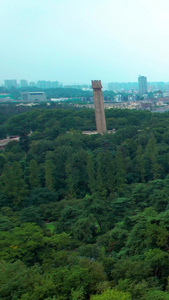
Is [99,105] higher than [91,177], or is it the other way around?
[99,105]

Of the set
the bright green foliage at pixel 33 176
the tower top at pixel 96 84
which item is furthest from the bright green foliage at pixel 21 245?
the tower top at pixel 96 84

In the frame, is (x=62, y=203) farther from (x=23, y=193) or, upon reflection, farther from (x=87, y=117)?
(x=87, y=117)

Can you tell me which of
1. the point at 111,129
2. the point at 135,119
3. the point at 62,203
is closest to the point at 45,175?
the point at 62,203

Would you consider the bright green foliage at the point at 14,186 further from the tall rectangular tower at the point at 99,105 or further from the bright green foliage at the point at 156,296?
the tall rectangular tower at the point at 99,105

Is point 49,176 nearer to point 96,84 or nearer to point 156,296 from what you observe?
point 156,296

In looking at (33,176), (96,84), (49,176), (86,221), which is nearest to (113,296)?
(86,221)

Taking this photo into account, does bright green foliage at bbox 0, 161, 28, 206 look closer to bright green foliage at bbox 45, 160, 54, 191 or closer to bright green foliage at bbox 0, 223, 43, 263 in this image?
bright green foliage at bbox 45, 160, 54, 191

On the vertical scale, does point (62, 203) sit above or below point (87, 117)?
below

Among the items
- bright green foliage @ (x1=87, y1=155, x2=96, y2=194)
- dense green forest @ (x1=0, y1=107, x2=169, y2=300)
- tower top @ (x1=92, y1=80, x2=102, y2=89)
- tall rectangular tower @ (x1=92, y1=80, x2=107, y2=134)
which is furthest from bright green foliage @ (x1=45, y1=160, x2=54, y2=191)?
tower top @ (x1=92, y1=80, x2=102, y2=89)
